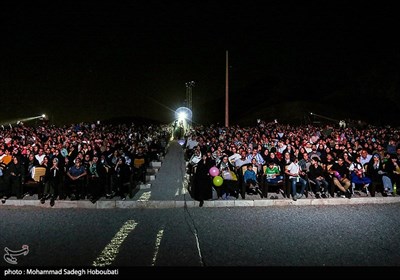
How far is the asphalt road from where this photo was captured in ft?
16.6

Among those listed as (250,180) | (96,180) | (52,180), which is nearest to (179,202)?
(250,180)

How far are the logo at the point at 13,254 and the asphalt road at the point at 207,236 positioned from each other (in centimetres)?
8

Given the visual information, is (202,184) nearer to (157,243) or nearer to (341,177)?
(157,243)

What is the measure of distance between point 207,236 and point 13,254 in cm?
353

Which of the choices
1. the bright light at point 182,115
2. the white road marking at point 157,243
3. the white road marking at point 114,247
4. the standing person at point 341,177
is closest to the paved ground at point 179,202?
the standing person at point 341,177

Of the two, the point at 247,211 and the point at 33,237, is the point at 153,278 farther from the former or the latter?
the point at 247,211

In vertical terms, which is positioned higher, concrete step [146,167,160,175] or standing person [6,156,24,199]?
concrete step [146,167,160,175]

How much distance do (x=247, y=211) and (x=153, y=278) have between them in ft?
13.6

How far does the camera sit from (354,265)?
4.84 meters

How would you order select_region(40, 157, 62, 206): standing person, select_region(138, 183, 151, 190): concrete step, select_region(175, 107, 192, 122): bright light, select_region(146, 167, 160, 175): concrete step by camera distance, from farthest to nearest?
select_region(175, 107, 192, 122): bright light, select_region(146, 167, 160, 175): concrete step, select_region(138, 183, 151, 190): concrete step, select_region(40, 157, 62, 206): standing person

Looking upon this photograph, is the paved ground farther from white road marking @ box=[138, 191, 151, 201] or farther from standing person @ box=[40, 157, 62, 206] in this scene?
standing person @ box=[40, 157, 62, 206]

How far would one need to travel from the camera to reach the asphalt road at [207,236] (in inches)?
199

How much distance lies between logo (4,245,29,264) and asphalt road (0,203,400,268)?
0.08 meters

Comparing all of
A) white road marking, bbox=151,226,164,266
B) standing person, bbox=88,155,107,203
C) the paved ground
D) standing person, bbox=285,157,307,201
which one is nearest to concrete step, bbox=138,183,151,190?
the paved ground
